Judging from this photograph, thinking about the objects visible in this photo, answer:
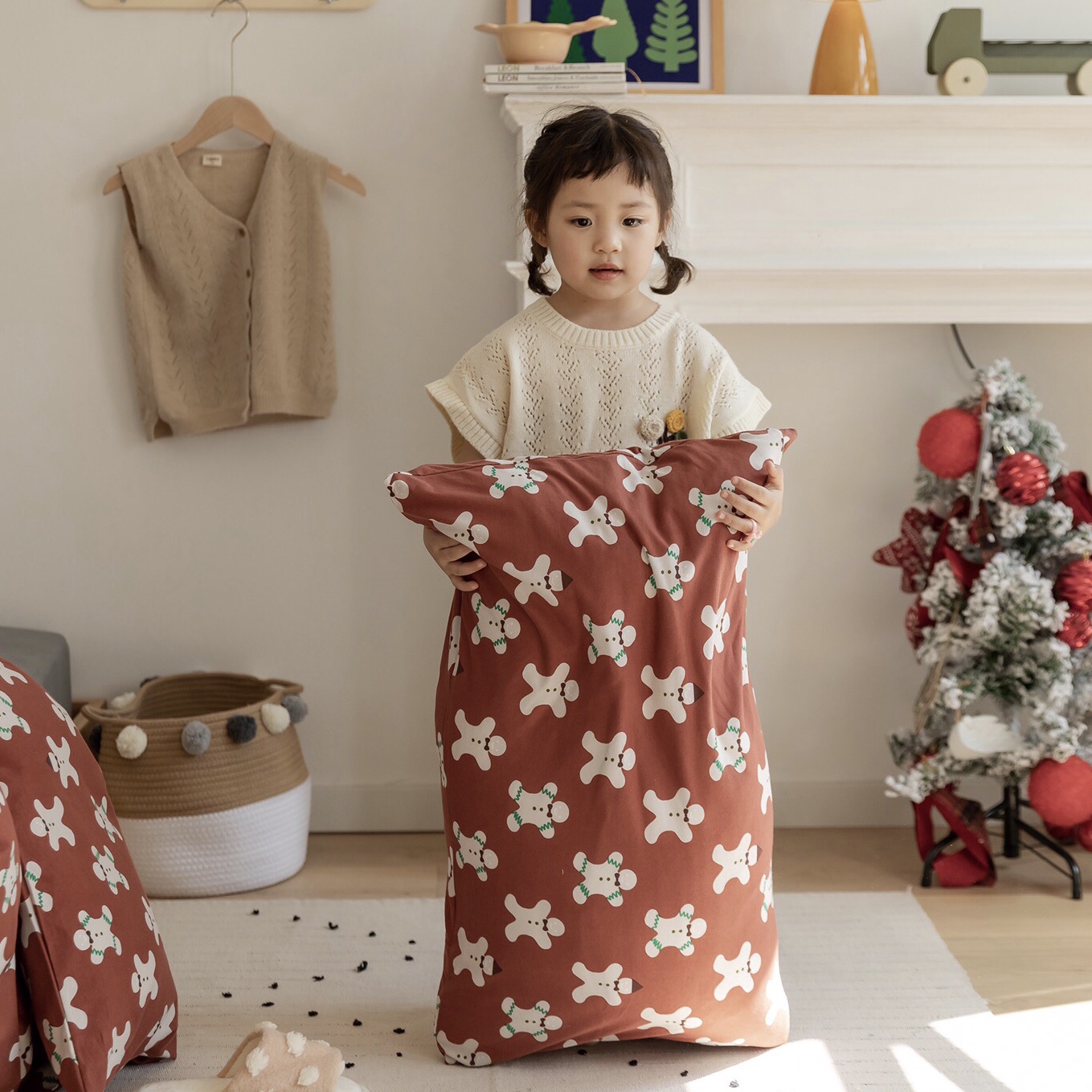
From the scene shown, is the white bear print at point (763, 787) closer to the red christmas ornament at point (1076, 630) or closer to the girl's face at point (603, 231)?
the girl's face at point (603, 231)

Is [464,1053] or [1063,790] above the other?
[1063,790]

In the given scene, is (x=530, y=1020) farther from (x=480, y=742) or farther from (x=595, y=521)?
(x=595, y=521)

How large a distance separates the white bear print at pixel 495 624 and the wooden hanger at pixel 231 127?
1083 millimetres

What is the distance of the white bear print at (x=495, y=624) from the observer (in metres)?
1.59

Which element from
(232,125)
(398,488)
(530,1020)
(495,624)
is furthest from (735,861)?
(232,125)

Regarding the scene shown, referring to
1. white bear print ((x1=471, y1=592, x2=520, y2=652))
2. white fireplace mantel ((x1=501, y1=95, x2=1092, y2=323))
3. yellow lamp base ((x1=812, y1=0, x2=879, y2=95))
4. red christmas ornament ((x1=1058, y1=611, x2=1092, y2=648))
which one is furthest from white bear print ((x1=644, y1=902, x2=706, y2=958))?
yellow lamp base ((x1=812, y1=0, x2=879, y2=95))

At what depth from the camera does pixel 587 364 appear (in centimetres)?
171

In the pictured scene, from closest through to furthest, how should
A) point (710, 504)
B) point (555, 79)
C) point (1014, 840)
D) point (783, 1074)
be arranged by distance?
point (710, 504)
point (783, 1074)
point (555, 79)
point (1014, 840)

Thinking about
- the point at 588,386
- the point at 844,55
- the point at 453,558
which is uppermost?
the point at 844,55

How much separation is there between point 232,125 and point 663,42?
0.82 meters

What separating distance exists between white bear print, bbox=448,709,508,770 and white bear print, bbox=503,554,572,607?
0.18 meters

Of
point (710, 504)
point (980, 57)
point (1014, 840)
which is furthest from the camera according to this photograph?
point (1014, 840)

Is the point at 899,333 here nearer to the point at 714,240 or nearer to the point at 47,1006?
the point at 714,240

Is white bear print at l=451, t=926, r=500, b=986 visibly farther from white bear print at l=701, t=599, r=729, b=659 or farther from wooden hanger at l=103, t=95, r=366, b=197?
wooden hanger at l=103, t=95, r=366, b=197
